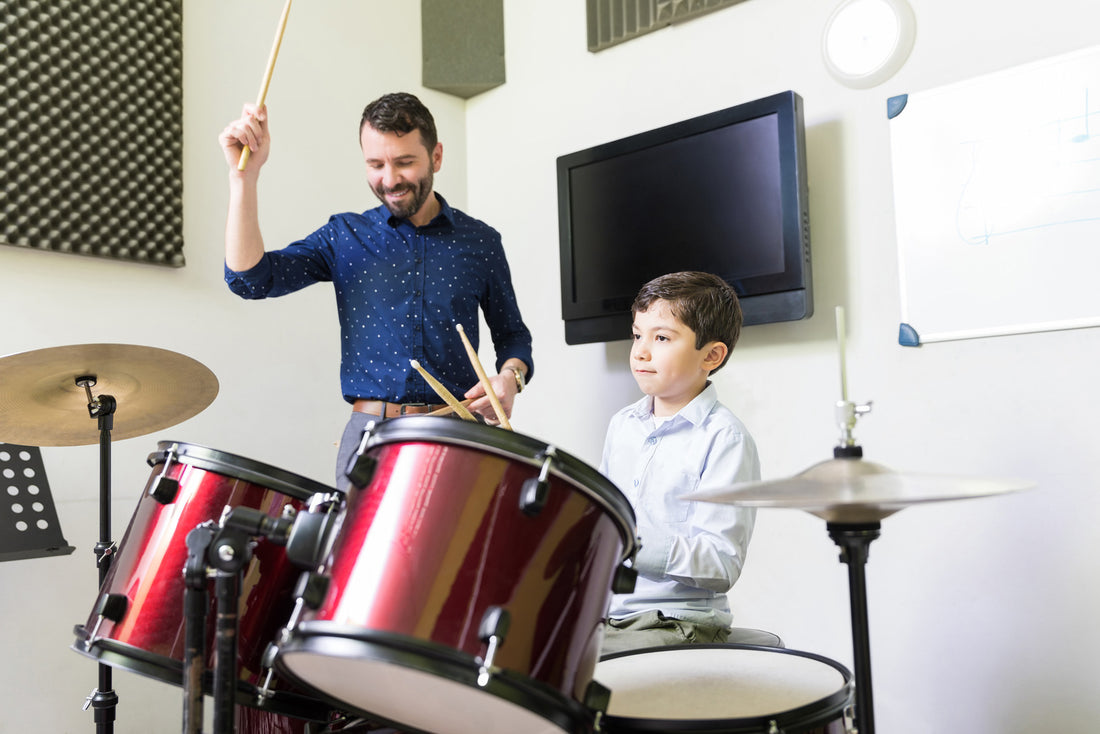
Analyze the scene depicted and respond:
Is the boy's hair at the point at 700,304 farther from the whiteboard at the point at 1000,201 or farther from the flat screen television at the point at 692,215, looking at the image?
the whiteboard at the point at 1000,201

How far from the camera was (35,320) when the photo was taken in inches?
95.0

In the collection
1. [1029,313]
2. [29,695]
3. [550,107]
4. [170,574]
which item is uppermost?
[550,107]

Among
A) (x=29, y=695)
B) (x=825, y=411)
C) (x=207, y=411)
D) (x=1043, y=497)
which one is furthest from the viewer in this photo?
(x=207, y=411)

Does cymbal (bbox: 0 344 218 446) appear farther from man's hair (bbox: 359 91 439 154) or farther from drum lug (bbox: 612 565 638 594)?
drum lug (bbox: 612 565 638 594)

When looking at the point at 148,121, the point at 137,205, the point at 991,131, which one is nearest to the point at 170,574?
the point at 137,205

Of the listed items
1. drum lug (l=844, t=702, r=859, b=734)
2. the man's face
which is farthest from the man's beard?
drum lug (l=844, t=702, r=859, b=734)

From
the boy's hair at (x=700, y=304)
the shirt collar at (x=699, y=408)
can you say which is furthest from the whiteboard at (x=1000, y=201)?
the shirt collar at (x=699, y=408)

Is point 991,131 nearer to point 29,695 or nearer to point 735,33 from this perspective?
point 735,33

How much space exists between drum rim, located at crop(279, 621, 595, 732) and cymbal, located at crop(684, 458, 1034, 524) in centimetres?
31

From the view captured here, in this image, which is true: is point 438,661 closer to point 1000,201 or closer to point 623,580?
point 623,580

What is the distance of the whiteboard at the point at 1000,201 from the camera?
2.12 meters

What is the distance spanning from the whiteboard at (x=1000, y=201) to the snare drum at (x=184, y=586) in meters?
1.71

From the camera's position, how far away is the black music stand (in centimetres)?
209

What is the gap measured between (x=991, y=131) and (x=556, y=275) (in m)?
1.53
